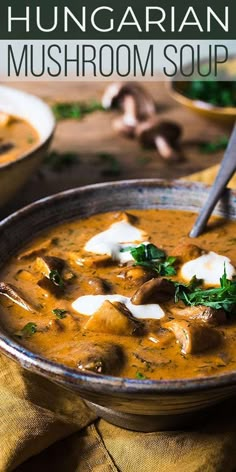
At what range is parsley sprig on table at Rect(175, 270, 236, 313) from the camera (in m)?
2.50

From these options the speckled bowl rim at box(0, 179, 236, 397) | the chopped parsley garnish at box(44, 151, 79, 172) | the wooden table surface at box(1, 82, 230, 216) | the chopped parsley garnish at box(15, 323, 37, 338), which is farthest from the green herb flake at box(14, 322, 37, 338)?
the chopped parsley garnish at box(44, 151, 79, 172)

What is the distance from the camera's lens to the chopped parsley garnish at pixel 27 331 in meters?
2.46

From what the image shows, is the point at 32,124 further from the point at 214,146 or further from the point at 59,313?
the point at 59,313

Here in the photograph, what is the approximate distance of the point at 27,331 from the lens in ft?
8.12

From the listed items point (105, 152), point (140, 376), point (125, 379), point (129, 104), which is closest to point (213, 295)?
point (140, 376)

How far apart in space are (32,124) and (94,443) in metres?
2.22

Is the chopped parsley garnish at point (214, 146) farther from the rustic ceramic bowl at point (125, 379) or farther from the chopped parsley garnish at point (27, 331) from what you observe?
the chopped parsley garnish at point (27, 331)

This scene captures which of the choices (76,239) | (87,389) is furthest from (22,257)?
(87,389)

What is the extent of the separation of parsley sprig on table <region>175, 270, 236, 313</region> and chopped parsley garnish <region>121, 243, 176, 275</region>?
0.13 m

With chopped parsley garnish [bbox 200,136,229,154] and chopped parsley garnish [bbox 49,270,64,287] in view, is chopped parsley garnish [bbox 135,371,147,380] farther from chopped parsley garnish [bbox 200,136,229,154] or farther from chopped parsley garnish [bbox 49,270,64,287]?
chopped parsley garnish [bbox 200,136,229,154]

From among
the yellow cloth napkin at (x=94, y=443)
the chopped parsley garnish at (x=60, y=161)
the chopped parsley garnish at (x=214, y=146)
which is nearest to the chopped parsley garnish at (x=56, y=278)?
the yellow cloth napkin at (x=94, y=443)

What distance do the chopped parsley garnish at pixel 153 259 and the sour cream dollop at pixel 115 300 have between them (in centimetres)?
20

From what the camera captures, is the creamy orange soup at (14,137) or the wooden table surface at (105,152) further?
the wooden table surface at (105,152)

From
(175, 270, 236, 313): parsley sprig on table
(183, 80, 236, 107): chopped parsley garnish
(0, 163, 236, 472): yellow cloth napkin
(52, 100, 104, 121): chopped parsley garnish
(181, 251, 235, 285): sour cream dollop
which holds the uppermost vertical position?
→ (175, 270, 236, 313): parsley sprig on table
